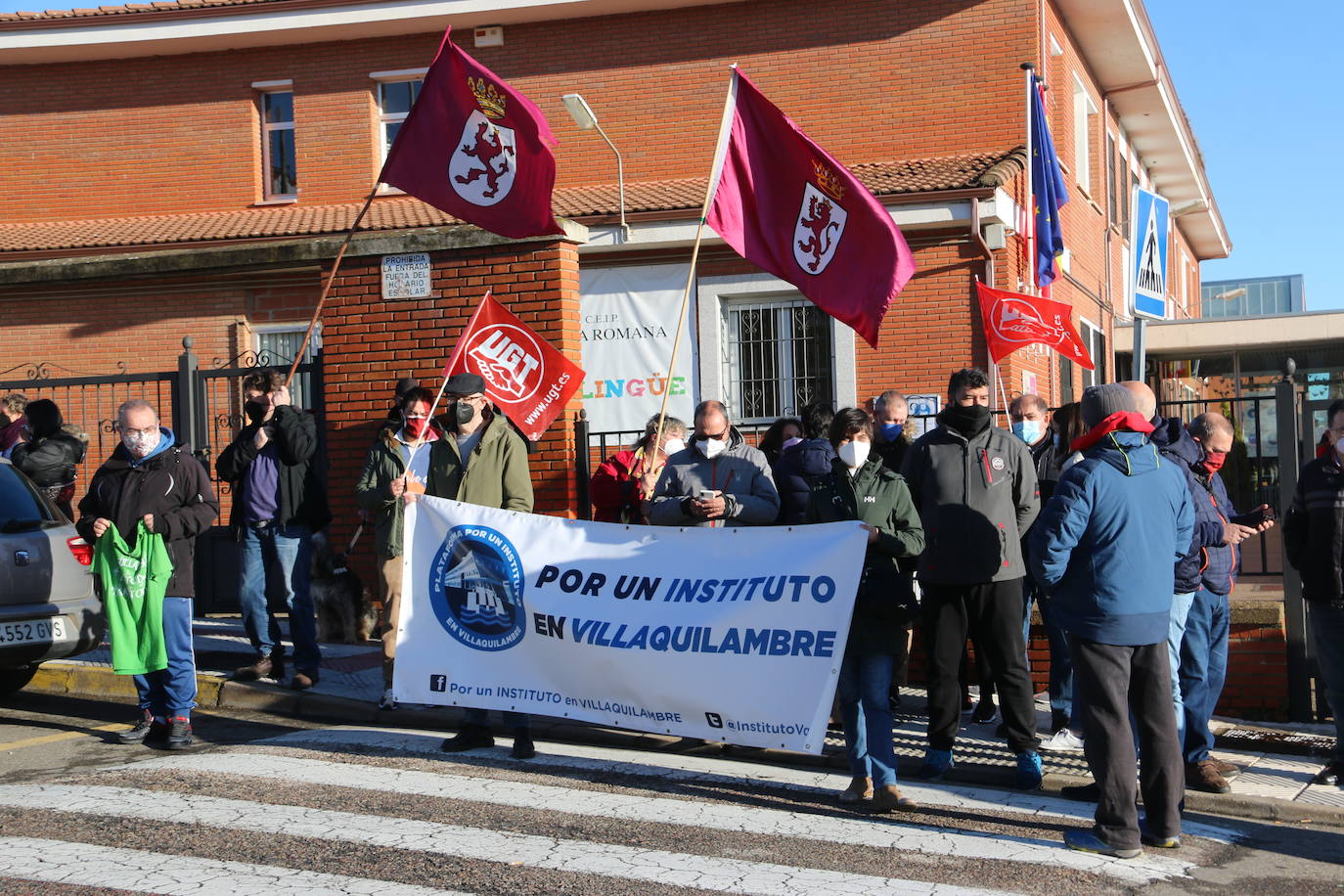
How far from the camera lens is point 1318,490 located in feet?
21.1

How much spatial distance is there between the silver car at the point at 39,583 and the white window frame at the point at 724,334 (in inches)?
387

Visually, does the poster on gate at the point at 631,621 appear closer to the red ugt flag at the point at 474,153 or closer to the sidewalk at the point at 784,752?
the sidewalk at the point at 784,752

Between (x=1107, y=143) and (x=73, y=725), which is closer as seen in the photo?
(x=73, y=725)

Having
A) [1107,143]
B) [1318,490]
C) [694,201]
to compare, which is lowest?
[1318,490]

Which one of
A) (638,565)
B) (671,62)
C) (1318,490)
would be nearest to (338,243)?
(638,565)

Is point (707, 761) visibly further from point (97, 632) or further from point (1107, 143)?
point (1107, 143)

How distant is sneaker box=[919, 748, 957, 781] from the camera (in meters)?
6.64

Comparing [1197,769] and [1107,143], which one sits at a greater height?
[1107,143]

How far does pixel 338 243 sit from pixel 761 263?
4.14 m

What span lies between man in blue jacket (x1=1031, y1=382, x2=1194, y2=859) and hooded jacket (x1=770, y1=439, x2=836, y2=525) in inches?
98.3

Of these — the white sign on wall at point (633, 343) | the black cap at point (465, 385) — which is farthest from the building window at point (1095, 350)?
the black cap at point (465, 385)

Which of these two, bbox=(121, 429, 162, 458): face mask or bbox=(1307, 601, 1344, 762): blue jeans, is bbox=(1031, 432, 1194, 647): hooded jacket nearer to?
bbox=(1307, 601, 1344, 762): blue jeans

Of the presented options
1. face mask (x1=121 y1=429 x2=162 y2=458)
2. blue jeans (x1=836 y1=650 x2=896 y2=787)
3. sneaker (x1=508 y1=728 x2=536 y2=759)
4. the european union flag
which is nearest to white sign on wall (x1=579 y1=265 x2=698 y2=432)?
the european union flag

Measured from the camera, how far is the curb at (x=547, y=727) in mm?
6137
